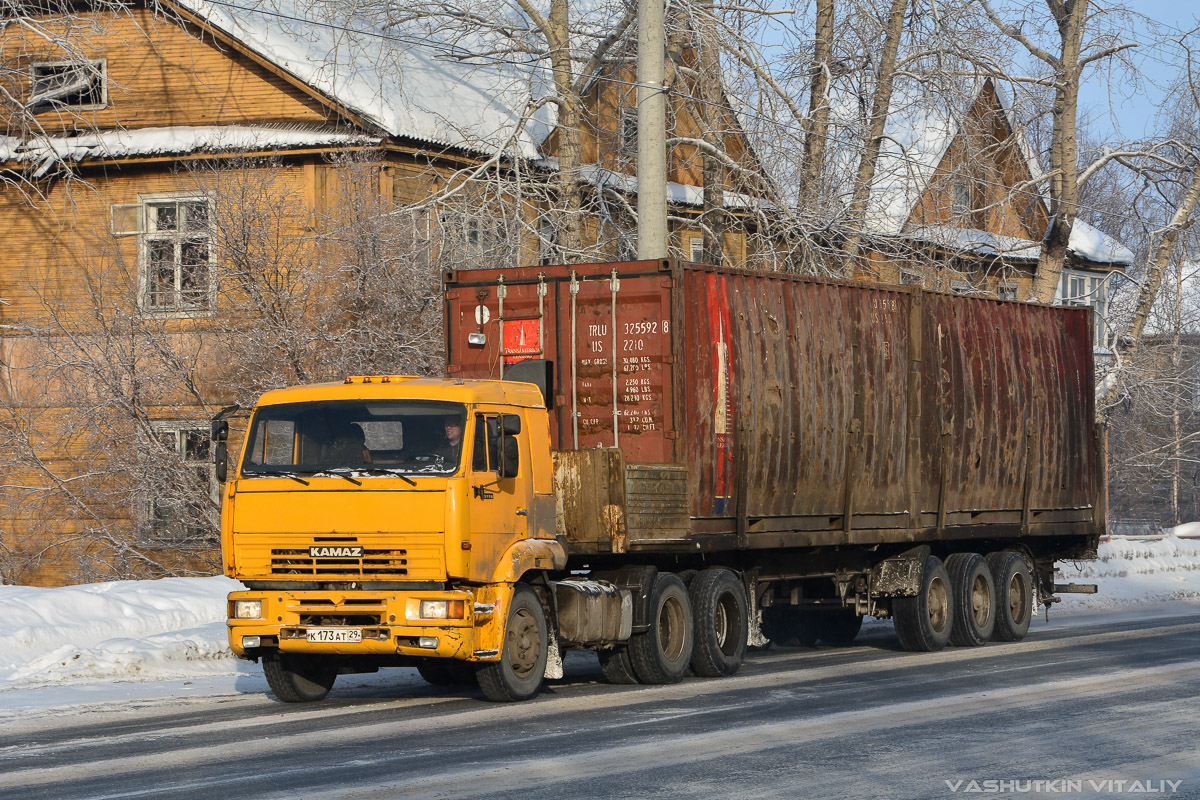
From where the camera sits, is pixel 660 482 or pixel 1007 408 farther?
pixel 1007 408

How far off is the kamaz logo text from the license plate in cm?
52

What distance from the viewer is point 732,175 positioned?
26.0 m

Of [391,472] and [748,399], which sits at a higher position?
[748,399]

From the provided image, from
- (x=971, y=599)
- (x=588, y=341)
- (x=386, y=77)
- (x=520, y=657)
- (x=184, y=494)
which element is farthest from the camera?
A: (x=386, y=77)

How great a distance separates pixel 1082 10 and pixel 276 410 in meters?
24.4

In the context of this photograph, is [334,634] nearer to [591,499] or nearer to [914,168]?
[591,499]

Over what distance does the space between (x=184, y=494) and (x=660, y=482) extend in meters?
10.6

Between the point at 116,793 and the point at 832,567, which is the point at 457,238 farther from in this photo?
the point at 116,793

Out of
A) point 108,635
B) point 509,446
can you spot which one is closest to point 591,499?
point 509,446

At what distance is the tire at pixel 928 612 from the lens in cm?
1762

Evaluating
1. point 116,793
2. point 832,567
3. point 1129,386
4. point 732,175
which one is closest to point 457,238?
point 732,175

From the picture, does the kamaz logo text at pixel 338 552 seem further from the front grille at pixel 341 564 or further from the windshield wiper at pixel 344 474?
the windshield wiper at pixel 344 474

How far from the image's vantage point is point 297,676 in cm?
1273

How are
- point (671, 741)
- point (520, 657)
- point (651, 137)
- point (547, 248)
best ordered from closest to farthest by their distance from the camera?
point (671, 741) < point (520, 657) < point (651, 137) < point (547, 248)
